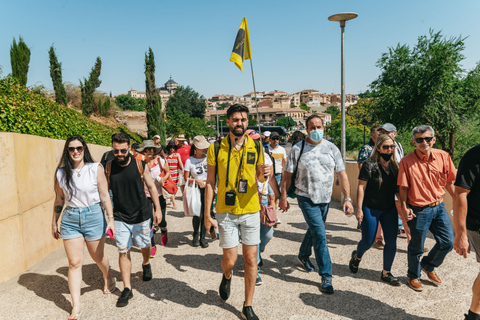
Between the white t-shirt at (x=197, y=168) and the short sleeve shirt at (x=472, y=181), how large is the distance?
3.69m

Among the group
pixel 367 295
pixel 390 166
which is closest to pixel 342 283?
pixel 367 295

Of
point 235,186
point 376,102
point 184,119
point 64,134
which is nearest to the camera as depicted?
point 235,186

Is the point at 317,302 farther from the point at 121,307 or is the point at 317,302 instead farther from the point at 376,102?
the point at 376,102

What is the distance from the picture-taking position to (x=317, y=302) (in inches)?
147

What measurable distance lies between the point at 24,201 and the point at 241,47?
3.51 metres

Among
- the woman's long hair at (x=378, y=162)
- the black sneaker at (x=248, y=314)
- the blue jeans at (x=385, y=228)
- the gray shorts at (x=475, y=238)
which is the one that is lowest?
the black sneaker at (x=248, y=314)

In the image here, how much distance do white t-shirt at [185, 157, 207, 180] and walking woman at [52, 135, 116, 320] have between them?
2134 mm

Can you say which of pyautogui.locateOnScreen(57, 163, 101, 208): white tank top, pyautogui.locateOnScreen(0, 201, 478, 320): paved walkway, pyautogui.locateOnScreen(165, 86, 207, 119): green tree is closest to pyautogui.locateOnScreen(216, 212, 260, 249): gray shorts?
pyautogui.locateOnScreen(0, 201, 478, 320): paved walkway

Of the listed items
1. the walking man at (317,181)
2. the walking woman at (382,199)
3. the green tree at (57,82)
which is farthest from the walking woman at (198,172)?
the green tree at (57,82)

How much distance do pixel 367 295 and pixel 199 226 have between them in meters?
3.07

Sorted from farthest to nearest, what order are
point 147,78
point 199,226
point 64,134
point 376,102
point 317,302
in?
point 147,78
point 376,102
point 64,134
point 199,226
point 317,302

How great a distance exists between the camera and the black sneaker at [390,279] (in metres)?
4.05

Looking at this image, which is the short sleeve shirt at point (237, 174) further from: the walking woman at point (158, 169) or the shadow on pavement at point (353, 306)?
the walking woman at point (158, 169)

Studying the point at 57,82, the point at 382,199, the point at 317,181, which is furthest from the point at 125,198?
the point at 57,82
